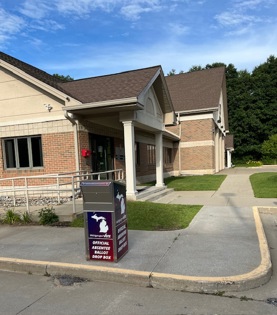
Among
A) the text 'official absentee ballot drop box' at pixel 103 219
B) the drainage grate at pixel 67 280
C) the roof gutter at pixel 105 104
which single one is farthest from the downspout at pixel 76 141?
the drainage grate at pixel 67 280

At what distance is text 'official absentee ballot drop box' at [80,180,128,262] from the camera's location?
16.1 ft

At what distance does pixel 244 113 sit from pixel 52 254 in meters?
49.1

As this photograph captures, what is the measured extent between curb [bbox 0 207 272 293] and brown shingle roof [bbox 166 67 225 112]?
68.0 ft

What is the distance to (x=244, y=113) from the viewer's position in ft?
164

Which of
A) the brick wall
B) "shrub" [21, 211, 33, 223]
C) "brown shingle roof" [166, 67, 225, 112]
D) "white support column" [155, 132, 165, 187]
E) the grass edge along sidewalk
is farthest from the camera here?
"brown shingle roof" [166, 67, 225, 112]

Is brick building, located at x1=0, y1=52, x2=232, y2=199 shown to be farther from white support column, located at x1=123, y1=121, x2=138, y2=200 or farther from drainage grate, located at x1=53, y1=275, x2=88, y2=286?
drainage grate, located at x1=53, y1=275, x2=88, y2=286

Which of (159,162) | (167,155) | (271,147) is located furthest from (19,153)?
(271,147)

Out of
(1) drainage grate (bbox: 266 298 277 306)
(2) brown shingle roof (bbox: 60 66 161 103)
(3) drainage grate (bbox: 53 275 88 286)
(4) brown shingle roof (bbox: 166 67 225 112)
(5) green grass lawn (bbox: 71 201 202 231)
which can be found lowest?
(1) drainage grate (bbox: 266 298 277 306)

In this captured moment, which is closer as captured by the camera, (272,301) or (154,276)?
(272,301)

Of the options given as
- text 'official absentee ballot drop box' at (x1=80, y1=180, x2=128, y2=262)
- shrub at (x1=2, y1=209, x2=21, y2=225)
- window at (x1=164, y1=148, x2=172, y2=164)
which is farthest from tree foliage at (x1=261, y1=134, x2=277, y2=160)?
text 'official absentee ballot drop box' at (x1=80, y1=180, x2=128, y2=262)

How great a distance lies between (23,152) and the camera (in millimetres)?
11859

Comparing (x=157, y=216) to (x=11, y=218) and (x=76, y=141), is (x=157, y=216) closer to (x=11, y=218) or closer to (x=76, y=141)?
(x=11, y=218)

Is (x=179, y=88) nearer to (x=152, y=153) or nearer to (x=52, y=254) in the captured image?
(x=152, y=153)

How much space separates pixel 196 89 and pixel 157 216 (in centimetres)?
2192
